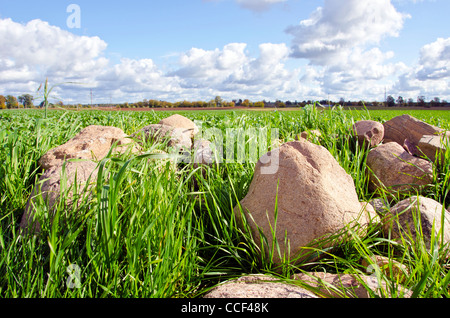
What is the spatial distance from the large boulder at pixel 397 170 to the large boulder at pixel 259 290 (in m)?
1.86

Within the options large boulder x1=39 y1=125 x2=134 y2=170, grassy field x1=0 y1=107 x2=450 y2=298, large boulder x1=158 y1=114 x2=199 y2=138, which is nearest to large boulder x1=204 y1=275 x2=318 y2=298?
grassy field x1=0 y1=107 x2=450 y2=298

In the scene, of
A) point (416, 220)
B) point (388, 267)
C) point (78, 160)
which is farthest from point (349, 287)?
point (78, 160)

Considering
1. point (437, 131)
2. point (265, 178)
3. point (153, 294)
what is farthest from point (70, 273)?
point (437, 131)

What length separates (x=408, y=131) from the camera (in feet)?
14.0

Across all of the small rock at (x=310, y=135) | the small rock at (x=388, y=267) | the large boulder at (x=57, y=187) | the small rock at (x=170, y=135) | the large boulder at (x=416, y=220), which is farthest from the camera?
the small rock at (x=170, y=135)

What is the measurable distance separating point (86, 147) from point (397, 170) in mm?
3222

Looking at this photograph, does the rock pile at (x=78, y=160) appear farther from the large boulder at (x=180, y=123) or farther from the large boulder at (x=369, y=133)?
the large boulder at (x=369, y=133)

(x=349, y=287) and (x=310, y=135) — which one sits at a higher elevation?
(x=310, y=135)

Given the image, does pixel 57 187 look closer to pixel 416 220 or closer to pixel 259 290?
pixel 259 290

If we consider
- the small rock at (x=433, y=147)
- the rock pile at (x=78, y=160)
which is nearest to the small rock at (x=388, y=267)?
the rock pile at (x=78, y=160)

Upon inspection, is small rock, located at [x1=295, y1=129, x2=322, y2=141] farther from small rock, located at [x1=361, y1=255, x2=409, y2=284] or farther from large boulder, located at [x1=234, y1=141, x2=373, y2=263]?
small rock, located at [x1=361, y1=255, x2=409, y2=284]

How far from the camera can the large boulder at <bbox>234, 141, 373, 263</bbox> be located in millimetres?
2173

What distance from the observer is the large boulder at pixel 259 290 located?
65.1 inches

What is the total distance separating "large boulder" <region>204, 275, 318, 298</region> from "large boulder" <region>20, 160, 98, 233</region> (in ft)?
3.59
